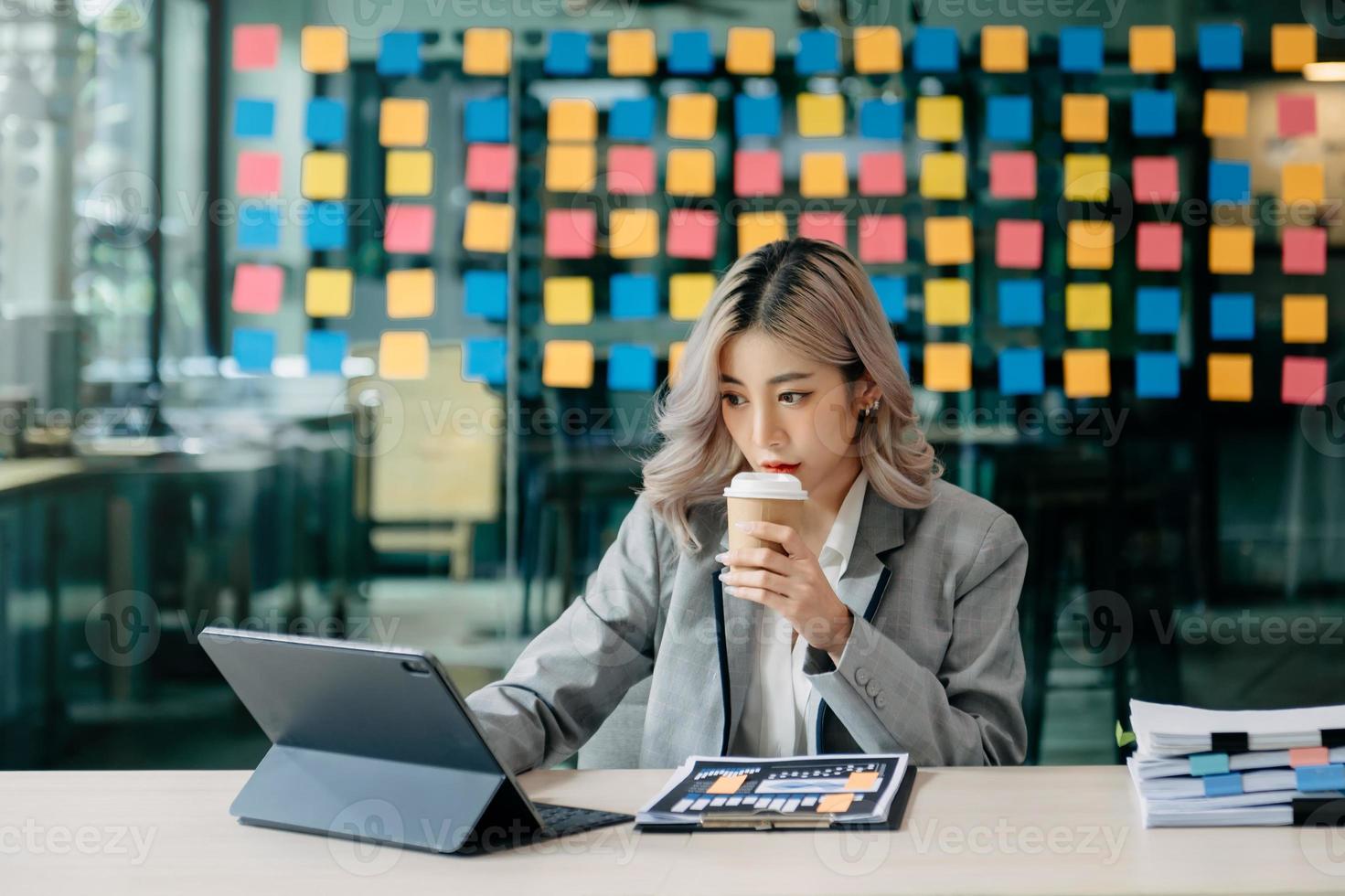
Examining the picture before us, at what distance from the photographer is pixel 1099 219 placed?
3.68 meters

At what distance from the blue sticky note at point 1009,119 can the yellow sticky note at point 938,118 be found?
0.08m

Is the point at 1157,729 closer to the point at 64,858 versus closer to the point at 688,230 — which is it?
the point at 64,858

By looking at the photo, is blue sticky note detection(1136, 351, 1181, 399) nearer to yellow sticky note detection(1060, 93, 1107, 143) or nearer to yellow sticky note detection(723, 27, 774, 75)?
yellow sticky note detection(1060, 93, 1107, 143)

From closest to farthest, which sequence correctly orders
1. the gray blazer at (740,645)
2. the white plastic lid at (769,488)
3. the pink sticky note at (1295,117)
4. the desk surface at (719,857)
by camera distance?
the desk surface at (719,857) → the white plastic lid at (769,488) → the gray blazer at (740,645) → the pink sticky note at (1295,117)

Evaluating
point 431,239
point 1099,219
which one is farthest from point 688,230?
point 1099,219

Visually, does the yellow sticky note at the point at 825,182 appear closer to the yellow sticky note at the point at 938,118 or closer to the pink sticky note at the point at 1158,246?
the yellow sticky note at the point at 938,118

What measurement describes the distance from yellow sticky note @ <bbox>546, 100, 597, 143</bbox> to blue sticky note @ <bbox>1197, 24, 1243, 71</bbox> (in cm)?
163

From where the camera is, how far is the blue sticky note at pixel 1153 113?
366cm

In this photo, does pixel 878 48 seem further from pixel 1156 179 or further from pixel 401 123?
pixel 401 123

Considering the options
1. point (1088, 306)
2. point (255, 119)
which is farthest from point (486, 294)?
point (1088, 306)

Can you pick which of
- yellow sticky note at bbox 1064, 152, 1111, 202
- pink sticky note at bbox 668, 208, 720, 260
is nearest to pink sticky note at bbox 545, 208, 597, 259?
pink sticky note at bbox 668, 208, 720, 260

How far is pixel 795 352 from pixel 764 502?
0.45 meters

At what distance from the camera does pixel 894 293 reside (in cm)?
368

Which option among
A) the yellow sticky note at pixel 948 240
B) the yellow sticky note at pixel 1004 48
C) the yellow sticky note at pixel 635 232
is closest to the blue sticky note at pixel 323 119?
the yellow sticky note at pixel 635 232
